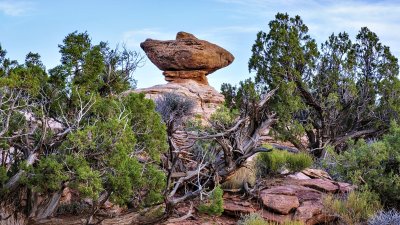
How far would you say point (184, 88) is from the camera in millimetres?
25234

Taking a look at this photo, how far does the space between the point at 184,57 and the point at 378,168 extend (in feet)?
59.0

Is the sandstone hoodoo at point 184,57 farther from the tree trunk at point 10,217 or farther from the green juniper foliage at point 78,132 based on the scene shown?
the tree trunk at point 10,217

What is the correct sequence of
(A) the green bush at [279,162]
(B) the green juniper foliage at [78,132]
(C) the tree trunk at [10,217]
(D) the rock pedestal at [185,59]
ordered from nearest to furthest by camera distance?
1. (B) the green juniper foliage at [78,132]
2. (C) the tree trunk at [10,217]
3. (A) the green bush at [279,162]
4. (D) the rock pedestal at [185,59]

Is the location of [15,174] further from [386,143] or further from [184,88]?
[184,88]

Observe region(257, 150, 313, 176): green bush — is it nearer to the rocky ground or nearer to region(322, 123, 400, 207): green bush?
the rocky ground

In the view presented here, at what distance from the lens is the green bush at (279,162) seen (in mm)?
12000

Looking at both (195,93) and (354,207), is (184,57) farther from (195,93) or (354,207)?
(354,207)

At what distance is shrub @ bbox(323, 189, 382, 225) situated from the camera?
30.9ft

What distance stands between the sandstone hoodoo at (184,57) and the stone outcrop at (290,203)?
55.3 feet

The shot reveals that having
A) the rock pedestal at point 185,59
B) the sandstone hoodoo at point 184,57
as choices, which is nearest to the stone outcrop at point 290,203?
the rock pedestal at point 185,59

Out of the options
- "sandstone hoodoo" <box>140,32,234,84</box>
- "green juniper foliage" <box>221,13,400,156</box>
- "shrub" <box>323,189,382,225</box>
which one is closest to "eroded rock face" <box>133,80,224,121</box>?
"sandstone hoodoo" <box>140,32,234,84</box>

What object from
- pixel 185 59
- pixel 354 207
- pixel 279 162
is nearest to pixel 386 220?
pixel 354 207

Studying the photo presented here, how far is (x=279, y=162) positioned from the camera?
12.0 meters

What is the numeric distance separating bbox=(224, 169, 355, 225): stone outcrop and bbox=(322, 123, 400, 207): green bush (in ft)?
2.15
